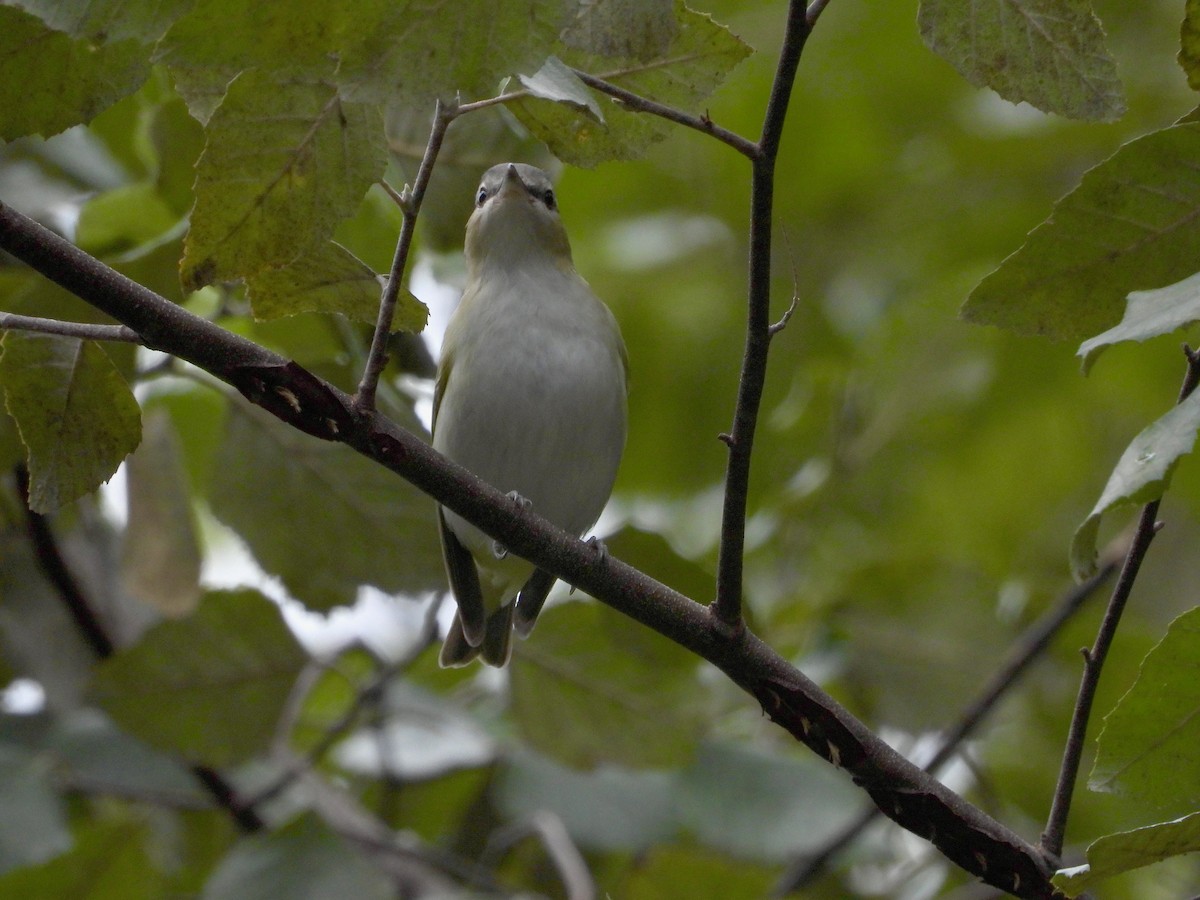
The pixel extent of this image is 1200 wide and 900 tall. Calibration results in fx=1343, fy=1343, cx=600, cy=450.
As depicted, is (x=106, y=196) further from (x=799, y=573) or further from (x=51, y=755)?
(x=799, y=573)

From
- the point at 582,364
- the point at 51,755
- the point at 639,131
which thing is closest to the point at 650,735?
the point at 582,364

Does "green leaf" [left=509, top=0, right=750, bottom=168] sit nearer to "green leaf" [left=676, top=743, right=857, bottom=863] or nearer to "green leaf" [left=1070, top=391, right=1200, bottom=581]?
"green leaf" [left=1070, top=391, right=1200, bottom=581]

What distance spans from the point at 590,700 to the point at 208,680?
0.88m

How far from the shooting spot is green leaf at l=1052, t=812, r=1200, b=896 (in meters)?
1.31

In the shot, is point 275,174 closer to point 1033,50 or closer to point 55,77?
point 55,77

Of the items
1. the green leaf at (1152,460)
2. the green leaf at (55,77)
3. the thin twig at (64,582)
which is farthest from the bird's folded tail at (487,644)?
the green leaf at (1152,460)

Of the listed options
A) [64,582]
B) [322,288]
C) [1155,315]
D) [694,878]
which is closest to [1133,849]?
[1155,315]

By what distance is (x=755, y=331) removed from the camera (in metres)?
1.50

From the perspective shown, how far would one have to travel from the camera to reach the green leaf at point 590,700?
3.06 metres

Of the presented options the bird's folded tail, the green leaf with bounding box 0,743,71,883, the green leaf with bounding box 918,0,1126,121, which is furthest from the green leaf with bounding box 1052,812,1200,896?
the green leaf with bounding box 0,743,71,883

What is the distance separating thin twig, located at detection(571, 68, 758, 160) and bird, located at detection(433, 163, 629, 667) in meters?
1.42

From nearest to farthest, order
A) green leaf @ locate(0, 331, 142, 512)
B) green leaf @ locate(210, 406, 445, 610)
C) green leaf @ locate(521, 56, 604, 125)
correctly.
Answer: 1. green leaf @ locate(521, 56, 604, 125)
2. green leaf @ locate(0, 331, 142, 512)
3. green leaf @ locate(210, 406, 445, 610)

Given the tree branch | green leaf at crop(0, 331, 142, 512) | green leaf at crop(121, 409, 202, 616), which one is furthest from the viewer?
green leaf at crop(121, 409, 202, 616)

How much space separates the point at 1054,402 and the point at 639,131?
11.5 feet
